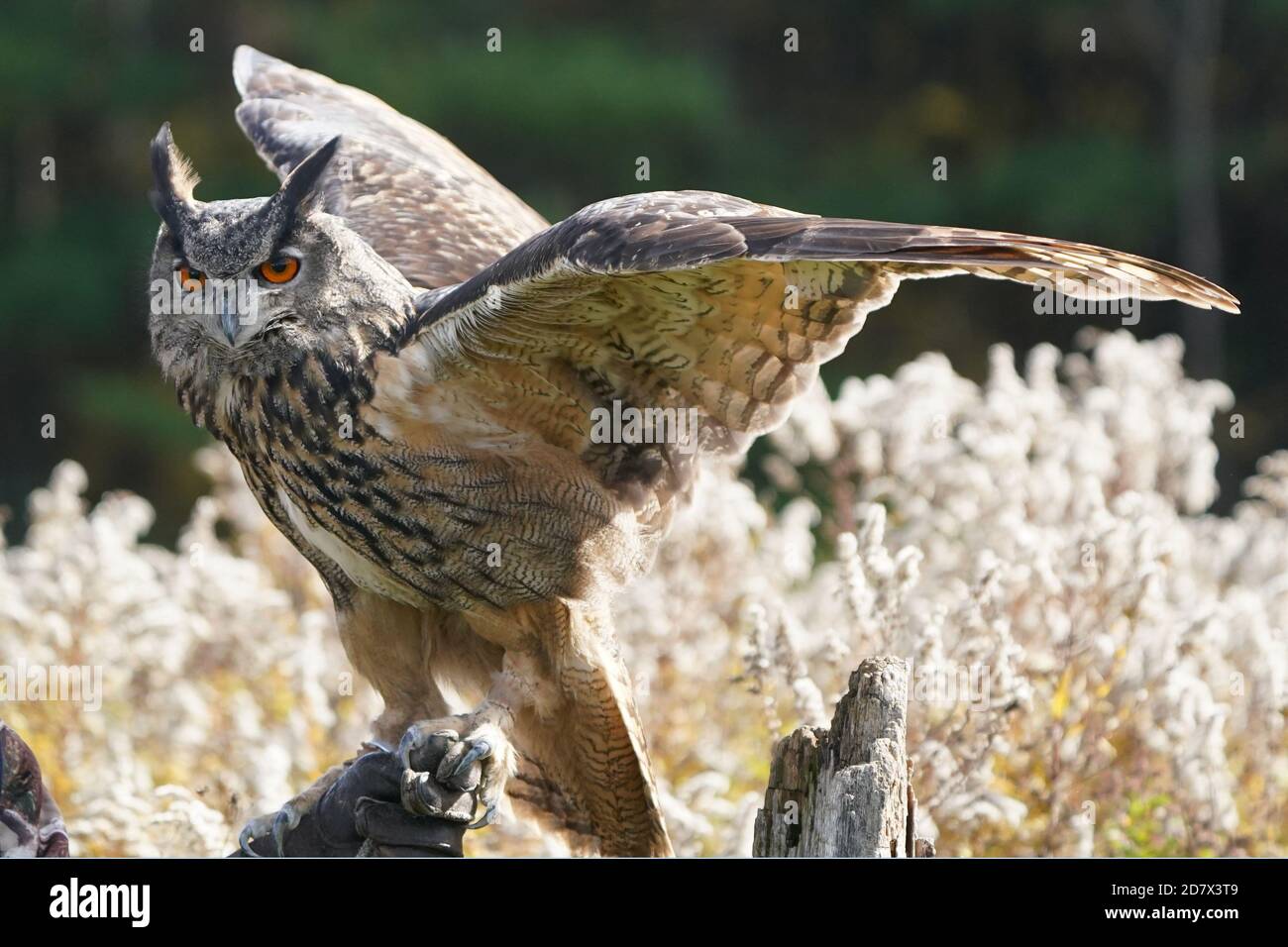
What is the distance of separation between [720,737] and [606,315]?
1.81 m

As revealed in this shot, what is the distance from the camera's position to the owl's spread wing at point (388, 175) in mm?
3742

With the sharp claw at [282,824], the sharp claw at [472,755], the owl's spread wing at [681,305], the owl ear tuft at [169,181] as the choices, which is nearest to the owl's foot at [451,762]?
the sharp claw at [472,755]

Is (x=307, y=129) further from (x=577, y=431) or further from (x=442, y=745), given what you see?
(x=442, y=745)

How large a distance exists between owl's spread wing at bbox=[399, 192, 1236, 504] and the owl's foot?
0.55m

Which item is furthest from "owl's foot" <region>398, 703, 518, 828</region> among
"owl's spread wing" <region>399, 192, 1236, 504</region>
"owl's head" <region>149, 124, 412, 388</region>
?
"owl's head" <region>149, 124, 412, 388</region>

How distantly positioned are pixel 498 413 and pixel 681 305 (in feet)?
1.52

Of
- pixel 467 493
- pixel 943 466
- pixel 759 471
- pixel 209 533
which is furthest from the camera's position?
pixel 759 471

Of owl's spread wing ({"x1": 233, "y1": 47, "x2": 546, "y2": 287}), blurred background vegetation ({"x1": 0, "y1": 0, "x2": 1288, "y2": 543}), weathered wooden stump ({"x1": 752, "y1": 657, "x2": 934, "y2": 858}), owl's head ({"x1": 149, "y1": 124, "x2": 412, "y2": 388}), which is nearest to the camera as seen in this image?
weathered wooden stump ({"x1": 752, "y1": 657, "x2": 934, "y2": 858})

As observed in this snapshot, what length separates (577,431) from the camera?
305cm

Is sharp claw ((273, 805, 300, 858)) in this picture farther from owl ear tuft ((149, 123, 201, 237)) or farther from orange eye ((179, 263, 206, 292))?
owl ear tuft ((149, 123, 201, 237))

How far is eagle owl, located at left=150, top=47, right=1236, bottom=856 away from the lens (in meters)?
2.66

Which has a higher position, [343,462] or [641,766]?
[343,462]

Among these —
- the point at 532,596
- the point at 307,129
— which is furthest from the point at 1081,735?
the point at 307,129

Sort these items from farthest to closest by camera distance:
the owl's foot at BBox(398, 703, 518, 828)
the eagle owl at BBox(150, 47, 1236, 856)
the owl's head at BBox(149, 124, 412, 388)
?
the owl's foot at BBox(398, 703, 518, 828) → the owl's head at BBox(149, 124, 412, 388) → the eagle owl at BBox(150, 47, 1236, 856)
